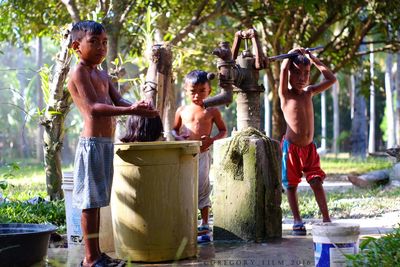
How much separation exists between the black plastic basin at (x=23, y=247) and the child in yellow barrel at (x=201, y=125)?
173 cm

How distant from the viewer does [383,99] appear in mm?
42125

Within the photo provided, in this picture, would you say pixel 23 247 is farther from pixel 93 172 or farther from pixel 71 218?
pixel 71 218

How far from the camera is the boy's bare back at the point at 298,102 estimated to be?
550 cm

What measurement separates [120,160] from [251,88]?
1.48m

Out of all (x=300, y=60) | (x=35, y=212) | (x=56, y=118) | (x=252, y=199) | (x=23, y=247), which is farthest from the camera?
(x=56, y=118)

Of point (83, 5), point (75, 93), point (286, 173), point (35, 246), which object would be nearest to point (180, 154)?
point (75, 93)

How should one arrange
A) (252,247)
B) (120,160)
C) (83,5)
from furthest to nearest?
(83,5) < (252,247) < (120,160)

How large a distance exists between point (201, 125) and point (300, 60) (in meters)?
0.92

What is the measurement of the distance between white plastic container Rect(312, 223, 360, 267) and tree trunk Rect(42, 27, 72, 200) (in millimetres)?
3772

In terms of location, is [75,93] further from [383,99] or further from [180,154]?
[383,99]

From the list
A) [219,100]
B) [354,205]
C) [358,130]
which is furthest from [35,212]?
[358,130]

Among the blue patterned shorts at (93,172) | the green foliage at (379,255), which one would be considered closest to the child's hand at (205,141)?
the blue patterned shorts at (93,172)

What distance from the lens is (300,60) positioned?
17.9ft

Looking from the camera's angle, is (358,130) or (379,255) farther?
(358,130)
